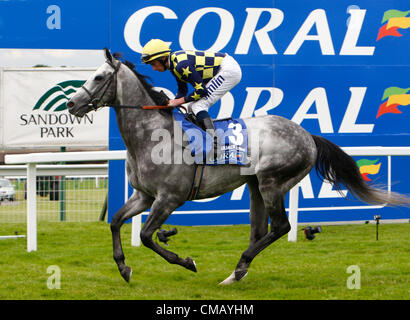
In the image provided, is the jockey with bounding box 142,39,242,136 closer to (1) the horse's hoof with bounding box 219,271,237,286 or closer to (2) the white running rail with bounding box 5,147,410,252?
(1) the horse's hoof with bounding box 219,271,237,286

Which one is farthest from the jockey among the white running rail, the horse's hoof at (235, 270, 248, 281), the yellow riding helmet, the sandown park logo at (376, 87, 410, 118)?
the sandown park logo at (376, 87, 410, 118)

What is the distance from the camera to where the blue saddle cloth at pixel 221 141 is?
14.5ft

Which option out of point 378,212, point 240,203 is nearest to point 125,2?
point 240,203

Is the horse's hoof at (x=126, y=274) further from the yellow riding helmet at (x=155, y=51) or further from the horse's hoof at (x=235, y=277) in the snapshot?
the yellow riding helmet at (x=155, y=51)

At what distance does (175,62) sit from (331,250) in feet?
8.01

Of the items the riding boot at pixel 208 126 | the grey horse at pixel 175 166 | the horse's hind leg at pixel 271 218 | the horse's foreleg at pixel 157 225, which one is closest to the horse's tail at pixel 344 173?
the grey horse at pixel 175 166

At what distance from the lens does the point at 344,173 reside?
4949 millimetres

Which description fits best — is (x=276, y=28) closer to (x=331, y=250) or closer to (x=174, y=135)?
(x=331, y=250)

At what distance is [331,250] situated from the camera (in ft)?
19.3

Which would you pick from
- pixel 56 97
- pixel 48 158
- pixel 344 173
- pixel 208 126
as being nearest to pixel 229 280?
pixel 208 126

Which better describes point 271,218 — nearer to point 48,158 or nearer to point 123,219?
point 123,219

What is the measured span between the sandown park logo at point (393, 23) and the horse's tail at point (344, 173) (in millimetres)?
2847
